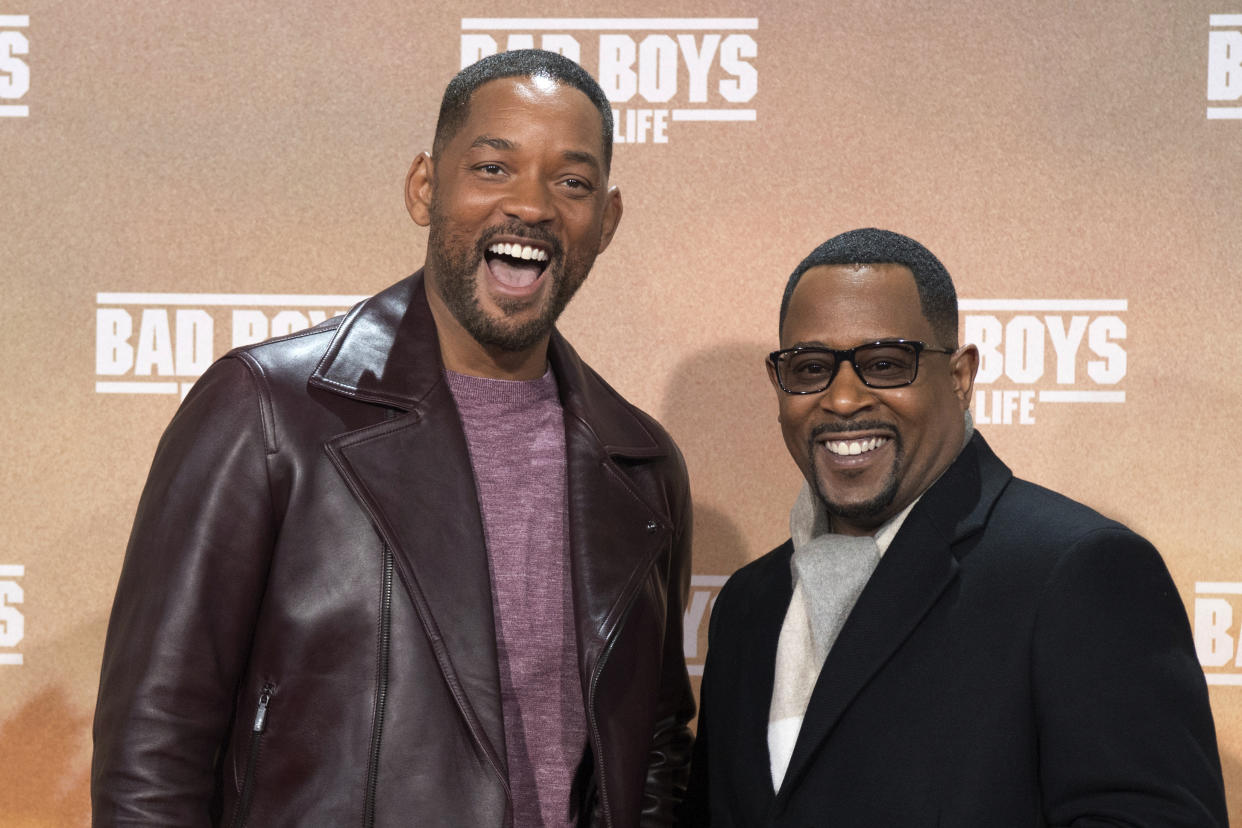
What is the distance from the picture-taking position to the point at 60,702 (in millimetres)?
2678

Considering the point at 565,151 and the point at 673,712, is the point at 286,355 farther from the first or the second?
the point at 673,712

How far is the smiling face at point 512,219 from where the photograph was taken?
71.1 inches

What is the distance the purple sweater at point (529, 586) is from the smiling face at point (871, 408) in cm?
40

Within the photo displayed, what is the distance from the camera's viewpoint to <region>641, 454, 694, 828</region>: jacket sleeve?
2.02m

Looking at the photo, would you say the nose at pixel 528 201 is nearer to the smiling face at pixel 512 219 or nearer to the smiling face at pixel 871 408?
the smiling face at pixel 512 219

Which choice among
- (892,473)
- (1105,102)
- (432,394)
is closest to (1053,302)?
(1105,102)

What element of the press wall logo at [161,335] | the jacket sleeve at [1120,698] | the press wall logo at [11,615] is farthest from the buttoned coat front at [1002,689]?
the press wall logo at [11,615]

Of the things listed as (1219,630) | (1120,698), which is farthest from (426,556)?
(1219,630)

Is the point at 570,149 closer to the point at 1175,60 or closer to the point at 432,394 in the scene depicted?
the point at 432,394

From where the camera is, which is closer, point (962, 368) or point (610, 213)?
point (962, 368)

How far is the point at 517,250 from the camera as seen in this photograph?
181 cm

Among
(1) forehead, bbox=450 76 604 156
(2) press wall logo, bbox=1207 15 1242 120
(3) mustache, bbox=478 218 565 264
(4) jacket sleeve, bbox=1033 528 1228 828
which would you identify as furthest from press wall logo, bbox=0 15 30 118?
(2) press wall logo, bbox=1207 15 1242 120

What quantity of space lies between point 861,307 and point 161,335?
171 cm

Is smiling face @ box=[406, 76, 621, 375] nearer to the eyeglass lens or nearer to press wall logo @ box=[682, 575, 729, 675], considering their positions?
the eyeglass lens
